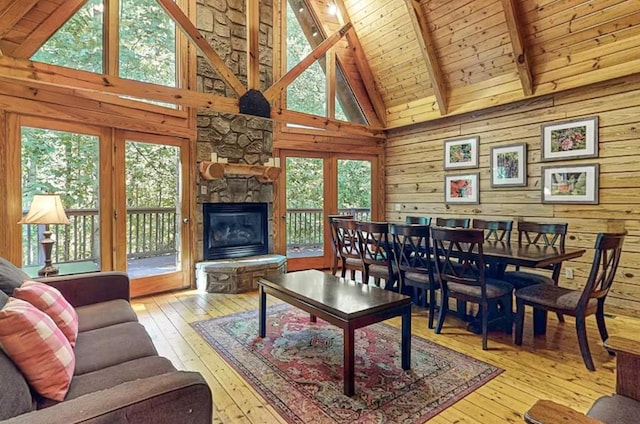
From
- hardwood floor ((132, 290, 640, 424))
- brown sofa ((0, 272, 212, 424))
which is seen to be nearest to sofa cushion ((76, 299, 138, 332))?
brown sofa ((0, 272, 212, 424))

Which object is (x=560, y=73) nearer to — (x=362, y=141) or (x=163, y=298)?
(x=362, y=141)

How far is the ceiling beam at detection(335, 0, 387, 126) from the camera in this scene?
5.74 meters

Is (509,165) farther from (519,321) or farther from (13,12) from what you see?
(13,12)

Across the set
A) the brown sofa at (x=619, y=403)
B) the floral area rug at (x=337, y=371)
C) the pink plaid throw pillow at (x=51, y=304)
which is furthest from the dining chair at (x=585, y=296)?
the pink plaid throw pillow at (x=51, y=304)

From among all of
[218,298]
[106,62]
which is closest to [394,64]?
[106,62]

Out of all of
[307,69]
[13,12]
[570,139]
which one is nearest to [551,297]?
[570,139]

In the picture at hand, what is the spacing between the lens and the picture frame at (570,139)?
13.3 ft

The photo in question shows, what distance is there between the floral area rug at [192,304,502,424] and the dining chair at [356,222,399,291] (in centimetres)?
60

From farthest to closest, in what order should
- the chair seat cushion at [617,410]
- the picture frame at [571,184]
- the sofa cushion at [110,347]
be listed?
the picture frame at [571,184] → the sofa cushion at [110,347] → the chair seat cushion at [617,410]

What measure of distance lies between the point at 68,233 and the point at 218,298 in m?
1.85

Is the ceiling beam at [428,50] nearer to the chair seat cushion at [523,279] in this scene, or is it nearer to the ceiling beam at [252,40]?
the ceiling beam at [252,40]

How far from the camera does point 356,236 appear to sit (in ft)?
12.9

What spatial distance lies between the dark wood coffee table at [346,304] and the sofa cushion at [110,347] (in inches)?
42.9

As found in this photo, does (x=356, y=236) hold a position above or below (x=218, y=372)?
above
